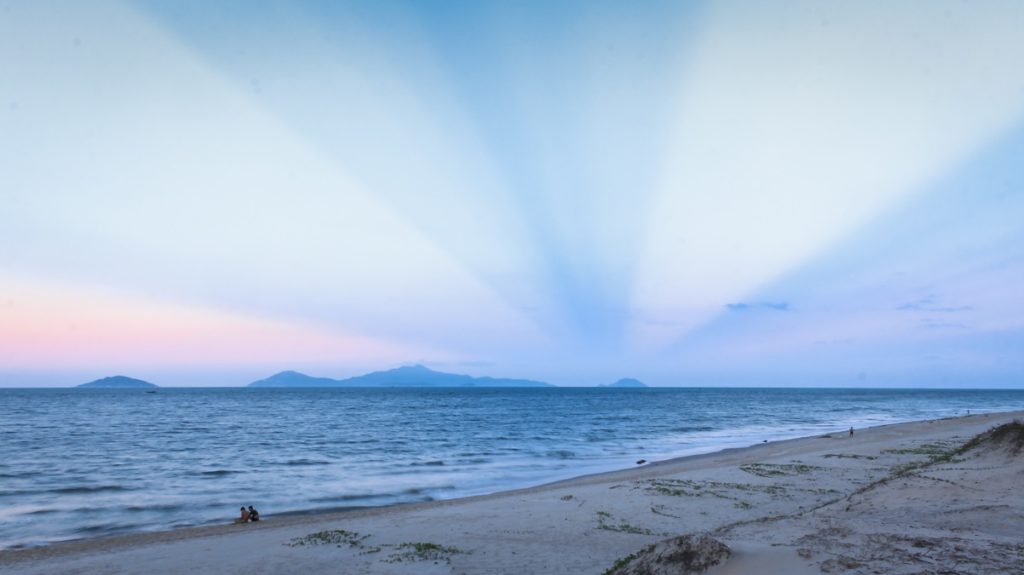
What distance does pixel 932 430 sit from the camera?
5166 cm

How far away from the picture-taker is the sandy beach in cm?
978

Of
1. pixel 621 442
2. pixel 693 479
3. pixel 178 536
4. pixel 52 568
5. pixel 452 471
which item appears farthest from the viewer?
pixel 621 442

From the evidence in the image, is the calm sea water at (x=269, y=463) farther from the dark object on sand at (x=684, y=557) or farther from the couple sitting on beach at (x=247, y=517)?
the dark object on sand at (x=684, y=557)

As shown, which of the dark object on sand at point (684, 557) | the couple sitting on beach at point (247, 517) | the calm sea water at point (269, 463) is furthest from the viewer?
the calm sea water at point (269, 463)

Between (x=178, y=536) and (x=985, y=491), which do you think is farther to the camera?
(x=178, y=536)

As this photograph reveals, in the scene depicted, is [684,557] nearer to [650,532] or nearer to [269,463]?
[650,532]

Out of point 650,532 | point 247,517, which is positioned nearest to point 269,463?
point 247,517

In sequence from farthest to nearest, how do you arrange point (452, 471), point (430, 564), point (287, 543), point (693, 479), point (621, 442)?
1. point (621, 442)
2. point (452, 471)
3. point (693, 479)
4. point (287, 543)
5. point (430, 564)

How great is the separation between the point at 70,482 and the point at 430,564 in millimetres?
29638

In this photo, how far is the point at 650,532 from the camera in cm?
1697

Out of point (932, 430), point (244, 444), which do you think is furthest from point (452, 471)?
point (932, 430)

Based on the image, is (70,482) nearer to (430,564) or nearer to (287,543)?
(287,543)

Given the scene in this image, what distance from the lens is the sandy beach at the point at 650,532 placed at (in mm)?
9781

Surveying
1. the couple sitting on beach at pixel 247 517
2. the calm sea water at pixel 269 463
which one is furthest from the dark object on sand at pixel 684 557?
the calm sea water at pixel 269 463
